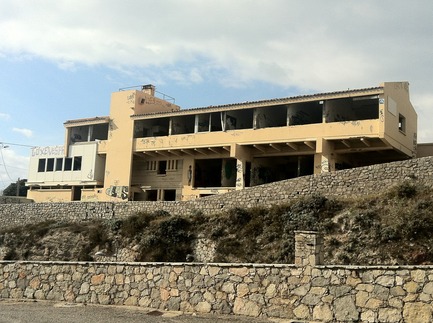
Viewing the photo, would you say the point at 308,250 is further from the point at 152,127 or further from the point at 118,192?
the point at 152,127

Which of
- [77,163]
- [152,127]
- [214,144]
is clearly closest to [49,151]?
[77,163]

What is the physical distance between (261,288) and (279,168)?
23.7m

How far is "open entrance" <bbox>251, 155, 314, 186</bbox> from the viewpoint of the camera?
31250mm

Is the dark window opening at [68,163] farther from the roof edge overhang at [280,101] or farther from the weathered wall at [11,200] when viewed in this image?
the roof edge overhang at [280,101]

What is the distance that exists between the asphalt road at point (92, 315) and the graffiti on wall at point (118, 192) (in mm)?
21825

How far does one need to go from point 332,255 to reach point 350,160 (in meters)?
13.4

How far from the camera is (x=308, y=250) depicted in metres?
9.84

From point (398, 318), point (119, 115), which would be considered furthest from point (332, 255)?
point (119, 115)

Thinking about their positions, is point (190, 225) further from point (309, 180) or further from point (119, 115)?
point (119, 115)

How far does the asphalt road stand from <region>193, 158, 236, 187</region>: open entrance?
68.4 feet

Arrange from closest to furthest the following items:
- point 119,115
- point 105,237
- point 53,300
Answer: point 53,300, point 105,237, point 119,115

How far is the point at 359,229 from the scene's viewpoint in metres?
18.5

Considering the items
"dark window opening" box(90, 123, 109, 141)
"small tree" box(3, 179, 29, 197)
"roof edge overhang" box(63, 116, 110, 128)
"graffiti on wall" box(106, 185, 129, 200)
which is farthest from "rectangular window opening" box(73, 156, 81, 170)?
"small tree" box(3, 179, 29, 197)

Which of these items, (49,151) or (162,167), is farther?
(49,151)
